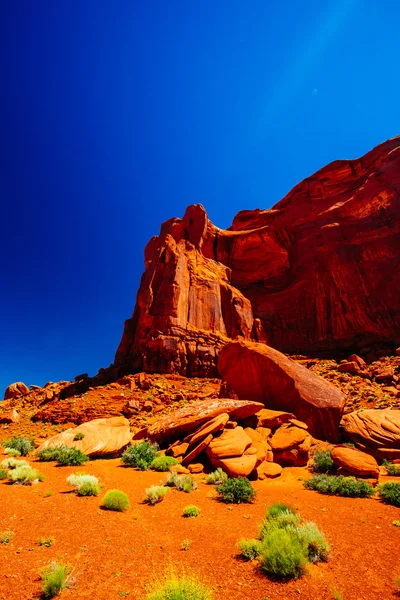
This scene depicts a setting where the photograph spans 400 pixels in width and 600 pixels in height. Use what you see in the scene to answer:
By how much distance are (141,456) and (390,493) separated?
9411 millimetres

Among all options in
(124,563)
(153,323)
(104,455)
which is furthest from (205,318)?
(124,563)

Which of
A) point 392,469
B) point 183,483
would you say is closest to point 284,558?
point 183,483

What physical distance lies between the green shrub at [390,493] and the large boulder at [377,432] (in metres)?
4.19

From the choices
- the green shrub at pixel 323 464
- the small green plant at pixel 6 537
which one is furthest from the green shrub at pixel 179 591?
the green shrub at pixel 323 464

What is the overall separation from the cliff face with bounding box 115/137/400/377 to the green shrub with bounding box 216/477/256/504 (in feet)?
65.0

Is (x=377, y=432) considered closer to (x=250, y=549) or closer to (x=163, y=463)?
(x=163, y=463)

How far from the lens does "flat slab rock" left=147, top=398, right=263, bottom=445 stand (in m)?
14.2

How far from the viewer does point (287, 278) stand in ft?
159

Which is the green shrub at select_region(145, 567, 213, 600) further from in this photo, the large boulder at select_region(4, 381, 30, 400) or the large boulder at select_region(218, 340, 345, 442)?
the large boulder at select_region(4, 381, 30, 400)

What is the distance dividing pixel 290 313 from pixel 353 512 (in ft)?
124

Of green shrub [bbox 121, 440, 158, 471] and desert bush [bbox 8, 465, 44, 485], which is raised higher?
desert bush [bbox 8, 465, 44, 485]

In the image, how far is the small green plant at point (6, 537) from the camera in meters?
5.40

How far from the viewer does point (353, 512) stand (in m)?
7.69

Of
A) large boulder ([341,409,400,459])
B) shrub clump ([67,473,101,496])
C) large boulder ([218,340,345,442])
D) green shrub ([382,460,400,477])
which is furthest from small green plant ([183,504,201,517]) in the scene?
large boulder ([218,340,345,442])
